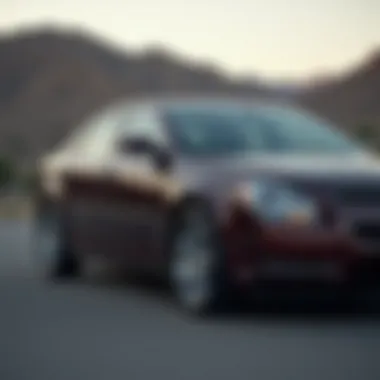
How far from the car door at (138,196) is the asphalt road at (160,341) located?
0.39m

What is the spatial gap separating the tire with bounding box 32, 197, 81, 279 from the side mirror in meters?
1.72

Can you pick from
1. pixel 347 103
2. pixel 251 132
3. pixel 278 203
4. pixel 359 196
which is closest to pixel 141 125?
pixel 251 132

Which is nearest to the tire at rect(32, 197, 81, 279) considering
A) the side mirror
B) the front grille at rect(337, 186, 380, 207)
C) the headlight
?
the side mirror

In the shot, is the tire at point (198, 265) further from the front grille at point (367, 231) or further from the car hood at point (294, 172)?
the front grille at point (367, 231)

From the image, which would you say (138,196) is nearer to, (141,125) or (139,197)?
(139,197)

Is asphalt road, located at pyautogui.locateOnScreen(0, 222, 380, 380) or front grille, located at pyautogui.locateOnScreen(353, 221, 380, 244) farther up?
front grille, located at pyautogui.locateOnScreen(353, 221, 380, 244)

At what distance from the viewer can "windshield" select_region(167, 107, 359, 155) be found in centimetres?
1227

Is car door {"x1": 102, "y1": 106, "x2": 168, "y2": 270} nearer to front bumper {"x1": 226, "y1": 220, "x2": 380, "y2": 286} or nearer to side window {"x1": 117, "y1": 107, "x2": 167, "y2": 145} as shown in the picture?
side window {"x1": 117, "y1": 107, "x2": 167, "y2": 145}

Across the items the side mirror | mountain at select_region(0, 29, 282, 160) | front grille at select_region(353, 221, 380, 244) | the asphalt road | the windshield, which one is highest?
mountain at select_region(0, 29, 282, 160)

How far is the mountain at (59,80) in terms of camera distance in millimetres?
67500

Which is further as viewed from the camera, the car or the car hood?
the car hood

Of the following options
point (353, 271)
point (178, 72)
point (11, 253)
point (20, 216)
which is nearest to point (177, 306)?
point (353, 271)

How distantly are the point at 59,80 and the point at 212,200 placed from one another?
6267 centimetres

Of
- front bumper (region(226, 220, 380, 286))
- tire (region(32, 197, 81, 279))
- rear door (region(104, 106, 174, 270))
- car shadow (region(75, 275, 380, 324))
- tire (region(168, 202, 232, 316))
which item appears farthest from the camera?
tire (region(32, 197, 81, 279))
